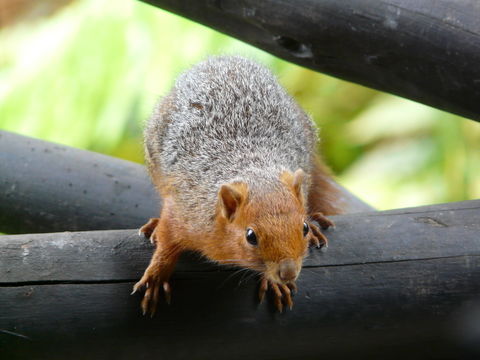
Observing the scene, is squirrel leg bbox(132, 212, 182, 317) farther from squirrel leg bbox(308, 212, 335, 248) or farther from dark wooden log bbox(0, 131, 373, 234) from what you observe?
dark wooden log bbox(0, 131, 373, 234)

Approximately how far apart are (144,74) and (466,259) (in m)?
3.20

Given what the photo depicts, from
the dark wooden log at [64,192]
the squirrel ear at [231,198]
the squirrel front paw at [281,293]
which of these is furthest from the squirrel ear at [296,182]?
the dark wooden log at [64,192]

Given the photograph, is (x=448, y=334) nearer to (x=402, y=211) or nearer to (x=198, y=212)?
(x=402, y=211)

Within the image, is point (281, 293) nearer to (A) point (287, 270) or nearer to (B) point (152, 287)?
(A) point (287, 270)

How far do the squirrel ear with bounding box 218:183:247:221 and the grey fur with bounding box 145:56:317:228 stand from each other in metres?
0.05

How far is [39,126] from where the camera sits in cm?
504

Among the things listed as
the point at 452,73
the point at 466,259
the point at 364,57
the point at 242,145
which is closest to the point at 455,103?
the point at 452,73

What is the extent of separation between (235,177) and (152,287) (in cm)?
46

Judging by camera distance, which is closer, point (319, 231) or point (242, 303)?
point (242, 303)

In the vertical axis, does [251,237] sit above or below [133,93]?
below

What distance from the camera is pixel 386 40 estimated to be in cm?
245

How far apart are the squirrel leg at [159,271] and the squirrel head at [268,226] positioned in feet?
0.57

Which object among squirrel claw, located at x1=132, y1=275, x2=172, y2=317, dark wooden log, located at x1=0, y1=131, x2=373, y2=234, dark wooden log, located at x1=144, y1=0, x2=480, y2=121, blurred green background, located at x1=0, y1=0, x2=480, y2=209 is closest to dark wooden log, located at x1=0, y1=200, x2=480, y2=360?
squirrel claw, located at x1=132, y1=275, x2=172, y2=317

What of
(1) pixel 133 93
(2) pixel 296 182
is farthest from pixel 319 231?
(1) pixel 133 93
